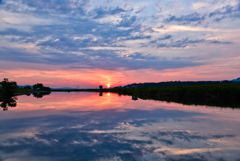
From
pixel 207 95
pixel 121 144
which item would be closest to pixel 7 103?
pixel 121 144

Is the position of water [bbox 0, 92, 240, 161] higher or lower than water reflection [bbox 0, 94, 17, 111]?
higher

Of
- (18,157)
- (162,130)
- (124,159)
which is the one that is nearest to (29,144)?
(18,157)

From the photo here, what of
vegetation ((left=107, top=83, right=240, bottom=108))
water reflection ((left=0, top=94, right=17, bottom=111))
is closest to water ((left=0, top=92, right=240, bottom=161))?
water reflection ((left=0, top=94, right=17, bottom=111))

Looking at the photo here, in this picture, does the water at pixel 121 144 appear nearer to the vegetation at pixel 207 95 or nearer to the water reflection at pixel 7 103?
the water reflection at pixel 7 103

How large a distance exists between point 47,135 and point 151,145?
282 inches

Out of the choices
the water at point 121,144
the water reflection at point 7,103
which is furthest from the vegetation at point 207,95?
the water reflection at point 7,103

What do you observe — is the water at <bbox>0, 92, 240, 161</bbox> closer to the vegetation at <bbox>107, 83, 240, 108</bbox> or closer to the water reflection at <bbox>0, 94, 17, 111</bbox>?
the water reflection at <bbox>0, 94, 17, 111</bbox>

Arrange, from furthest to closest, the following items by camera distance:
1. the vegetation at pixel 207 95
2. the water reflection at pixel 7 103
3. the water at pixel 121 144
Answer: the vegetation at pixel 207 95 < the water reflection at pixel 7 103 < the water at pixel 121 144

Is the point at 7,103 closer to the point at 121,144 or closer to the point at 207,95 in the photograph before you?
the point at 121,144

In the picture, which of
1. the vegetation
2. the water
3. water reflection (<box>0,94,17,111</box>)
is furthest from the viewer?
the vegetation

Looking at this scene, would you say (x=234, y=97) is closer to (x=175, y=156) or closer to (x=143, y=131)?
(x=143, y=131)

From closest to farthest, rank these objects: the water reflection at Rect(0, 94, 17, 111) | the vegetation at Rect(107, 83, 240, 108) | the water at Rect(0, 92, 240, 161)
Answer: the water at Rect(0, 92, 240, 161), the water reflection at Rect(0, 94, 17, 111), the vegetation at Rect(107, 83, 240, 108)

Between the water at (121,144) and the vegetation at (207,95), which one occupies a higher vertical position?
the vegetation at (207,95)

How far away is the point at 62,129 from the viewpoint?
13492mm
